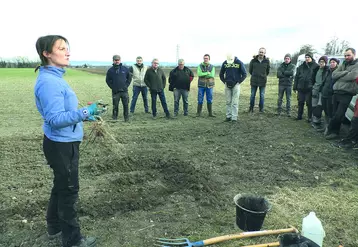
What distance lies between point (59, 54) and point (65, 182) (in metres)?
1.06

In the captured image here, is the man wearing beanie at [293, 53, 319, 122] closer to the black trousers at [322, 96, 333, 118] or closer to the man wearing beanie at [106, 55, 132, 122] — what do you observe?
the black trousers at [322, 96, 333, 118]

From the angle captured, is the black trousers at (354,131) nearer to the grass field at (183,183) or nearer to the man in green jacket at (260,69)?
the grass field at (183,183)

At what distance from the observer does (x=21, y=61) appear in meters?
81.1

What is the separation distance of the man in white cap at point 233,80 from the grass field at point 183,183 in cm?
109

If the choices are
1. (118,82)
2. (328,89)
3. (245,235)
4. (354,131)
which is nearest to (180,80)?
(118,82)

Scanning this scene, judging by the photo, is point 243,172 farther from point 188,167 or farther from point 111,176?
point 111,176

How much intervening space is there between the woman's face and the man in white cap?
6.43 metres

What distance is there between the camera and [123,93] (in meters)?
9.00

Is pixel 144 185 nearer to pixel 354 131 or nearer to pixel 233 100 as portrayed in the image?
pixel 354 131

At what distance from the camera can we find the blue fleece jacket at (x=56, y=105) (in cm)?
236

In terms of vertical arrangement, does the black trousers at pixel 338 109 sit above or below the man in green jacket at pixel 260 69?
below

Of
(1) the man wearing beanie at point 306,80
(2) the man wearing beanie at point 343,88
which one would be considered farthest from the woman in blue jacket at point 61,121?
(1) the man wearing beanie at point 306,80

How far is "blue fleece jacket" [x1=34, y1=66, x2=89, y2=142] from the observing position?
7.73ft

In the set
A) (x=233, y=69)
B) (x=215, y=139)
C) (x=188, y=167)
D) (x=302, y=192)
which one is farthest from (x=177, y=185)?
(x=233, y=69)
